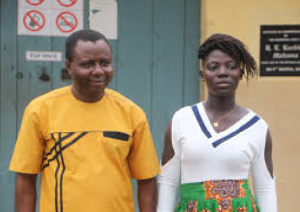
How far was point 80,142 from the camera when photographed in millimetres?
2008

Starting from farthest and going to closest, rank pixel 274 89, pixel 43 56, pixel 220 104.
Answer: pixel 43 56, pixel 274 89, pixel 220 104

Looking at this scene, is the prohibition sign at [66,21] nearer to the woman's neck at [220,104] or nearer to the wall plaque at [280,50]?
the wall plaque at [280,50]

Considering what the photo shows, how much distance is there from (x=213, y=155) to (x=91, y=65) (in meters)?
0.64

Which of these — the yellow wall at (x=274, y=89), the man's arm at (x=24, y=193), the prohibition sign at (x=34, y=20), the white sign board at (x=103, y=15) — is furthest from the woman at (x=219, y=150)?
the prohibition sign at (x=34, y=20)

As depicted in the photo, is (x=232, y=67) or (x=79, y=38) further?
(x=232, y=67)

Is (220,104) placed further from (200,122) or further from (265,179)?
(265,179)

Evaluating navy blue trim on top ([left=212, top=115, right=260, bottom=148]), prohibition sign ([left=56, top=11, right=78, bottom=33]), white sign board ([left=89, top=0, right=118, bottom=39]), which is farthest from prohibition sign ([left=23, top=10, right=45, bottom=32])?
navy blue trim on top ([left=212, top=115, right=260, bottom=148])

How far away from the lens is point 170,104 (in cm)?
368

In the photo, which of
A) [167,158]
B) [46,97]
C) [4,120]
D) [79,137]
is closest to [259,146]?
[167,158]

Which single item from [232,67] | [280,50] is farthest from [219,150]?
[280,50]

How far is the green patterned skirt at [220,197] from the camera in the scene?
2.08 metres

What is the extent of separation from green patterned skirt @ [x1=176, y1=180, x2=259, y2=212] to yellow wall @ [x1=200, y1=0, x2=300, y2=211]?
1.47 metres

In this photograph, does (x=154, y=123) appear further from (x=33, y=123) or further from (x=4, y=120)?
(x=33, y=123)

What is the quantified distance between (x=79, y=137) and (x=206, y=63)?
2.11ft
